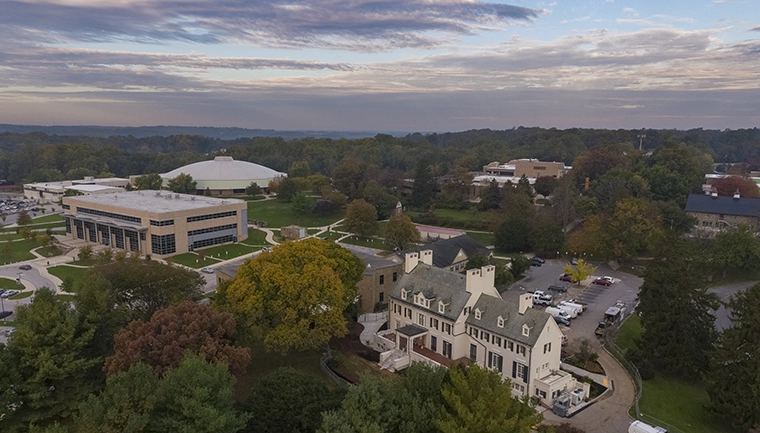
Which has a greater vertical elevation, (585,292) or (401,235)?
(401,235)

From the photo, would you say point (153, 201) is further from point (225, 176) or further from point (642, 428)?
point (642, 428)

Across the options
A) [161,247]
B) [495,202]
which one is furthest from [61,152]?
[495,202]

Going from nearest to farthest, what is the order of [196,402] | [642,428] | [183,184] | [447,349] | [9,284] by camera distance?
[196,402] → [642,428] → [447,349] → [9,284] → [183,184]

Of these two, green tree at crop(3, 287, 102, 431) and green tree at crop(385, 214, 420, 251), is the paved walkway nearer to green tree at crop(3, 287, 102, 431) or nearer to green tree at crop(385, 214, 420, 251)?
green tree at crop(3, 287, 102, 431)

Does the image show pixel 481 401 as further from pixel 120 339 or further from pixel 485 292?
pixel 120 339

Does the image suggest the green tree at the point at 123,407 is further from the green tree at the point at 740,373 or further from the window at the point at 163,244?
the window at the point at 163,244

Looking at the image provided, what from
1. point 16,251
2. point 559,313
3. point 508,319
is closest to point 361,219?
point 559,313

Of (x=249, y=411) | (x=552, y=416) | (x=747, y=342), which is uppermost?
(x=747, y=342)
